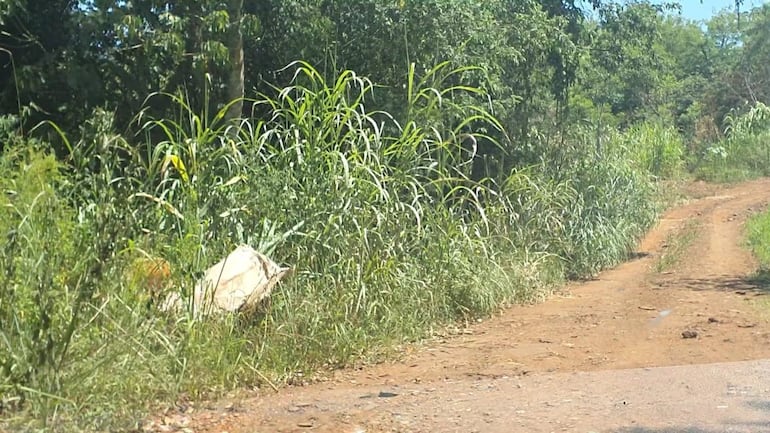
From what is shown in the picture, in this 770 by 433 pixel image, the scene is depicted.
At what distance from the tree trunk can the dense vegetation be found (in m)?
0.03

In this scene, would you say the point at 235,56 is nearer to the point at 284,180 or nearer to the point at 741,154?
the point at 284,180

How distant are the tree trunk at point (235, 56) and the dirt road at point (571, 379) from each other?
387 cm

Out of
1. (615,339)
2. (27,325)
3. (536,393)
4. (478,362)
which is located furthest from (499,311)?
(27,325)

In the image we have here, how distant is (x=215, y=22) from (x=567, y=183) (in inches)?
241

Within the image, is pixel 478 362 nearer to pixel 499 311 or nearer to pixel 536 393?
pixel 536 393

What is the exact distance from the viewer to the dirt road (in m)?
4.95

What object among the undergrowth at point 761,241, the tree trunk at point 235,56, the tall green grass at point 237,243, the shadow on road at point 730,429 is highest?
the tree trunk at point 235,56

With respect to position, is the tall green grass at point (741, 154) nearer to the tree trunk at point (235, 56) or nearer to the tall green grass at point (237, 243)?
the tall green grass at point (237, 243)

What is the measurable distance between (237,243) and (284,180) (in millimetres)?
745

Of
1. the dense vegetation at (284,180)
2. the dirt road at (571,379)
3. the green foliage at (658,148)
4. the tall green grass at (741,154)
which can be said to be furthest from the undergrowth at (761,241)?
the tall green grass at (741,154)

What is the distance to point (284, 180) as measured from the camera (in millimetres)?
7582

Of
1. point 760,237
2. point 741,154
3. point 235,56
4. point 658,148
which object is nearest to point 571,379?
point 235,56

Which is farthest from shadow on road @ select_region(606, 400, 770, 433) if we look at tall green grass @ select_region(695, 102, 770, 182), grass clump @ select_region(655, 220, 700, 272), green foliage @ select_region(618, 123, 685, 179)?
tall green grass @ select_region(695, 102, 770, 182)

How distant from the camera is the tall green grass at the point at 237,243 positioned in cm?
496
